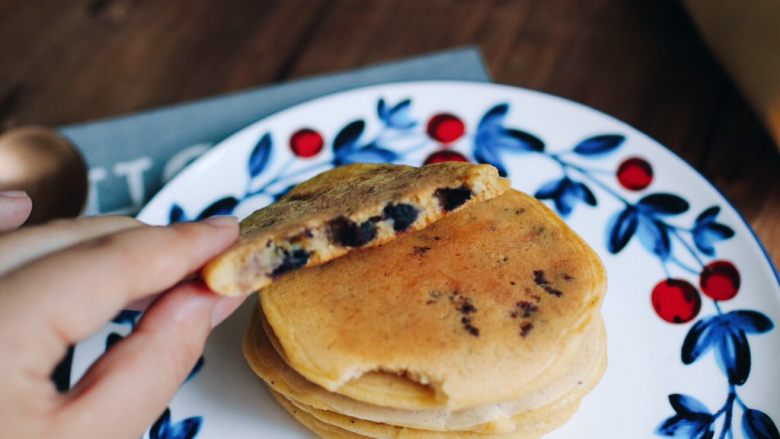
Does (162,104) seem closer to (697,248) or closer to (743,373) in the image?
(697,248)

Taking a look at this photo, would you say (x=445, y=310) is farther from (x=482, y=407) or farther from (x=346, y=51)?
(x=346, y=51)

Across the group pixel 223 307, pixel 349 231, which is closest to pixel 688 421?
pixel 349 231

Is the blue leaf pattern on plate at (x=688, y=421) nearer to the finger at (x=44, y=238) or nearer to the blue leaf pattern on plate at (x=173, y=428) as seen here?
the blue leaf pattern on plate at (x=173, y=428)

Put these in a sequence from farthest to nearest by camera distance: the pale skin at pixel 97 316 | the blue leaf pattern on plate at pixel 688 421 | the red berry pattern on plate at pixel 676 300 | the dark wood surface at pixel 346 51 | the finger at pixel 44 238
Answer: the dark wood surface at pixel 346 51 → the red berry pattern on plate at pixel 676 300 → the blue leaf pattern on plate at pixel 688 421 → the finger at pixel 44 238 → the pale skin at pixel 97 316

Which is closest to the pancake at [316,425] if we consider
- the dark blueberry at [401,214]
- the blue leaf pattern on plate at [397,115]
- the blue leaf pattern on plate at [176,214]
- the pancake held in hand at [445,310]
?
the pancake held in hand at [445,310]

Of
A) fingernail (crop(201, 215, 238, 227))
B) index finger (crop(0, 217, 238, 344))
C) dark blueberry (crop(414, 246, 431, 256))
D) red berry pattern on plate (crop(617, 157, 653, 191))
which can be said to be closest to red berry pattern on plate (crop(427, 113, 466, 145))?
red berry pattern on plate (crop(617, 157, 653, 191))

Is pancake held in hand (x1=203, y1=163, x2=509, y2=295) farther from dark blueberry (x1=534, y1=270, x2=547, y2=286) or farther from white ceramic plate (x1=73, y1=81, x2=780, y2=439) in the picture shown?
white ceramic plate (x1=73, y1=81, x2=780, y2=439)
